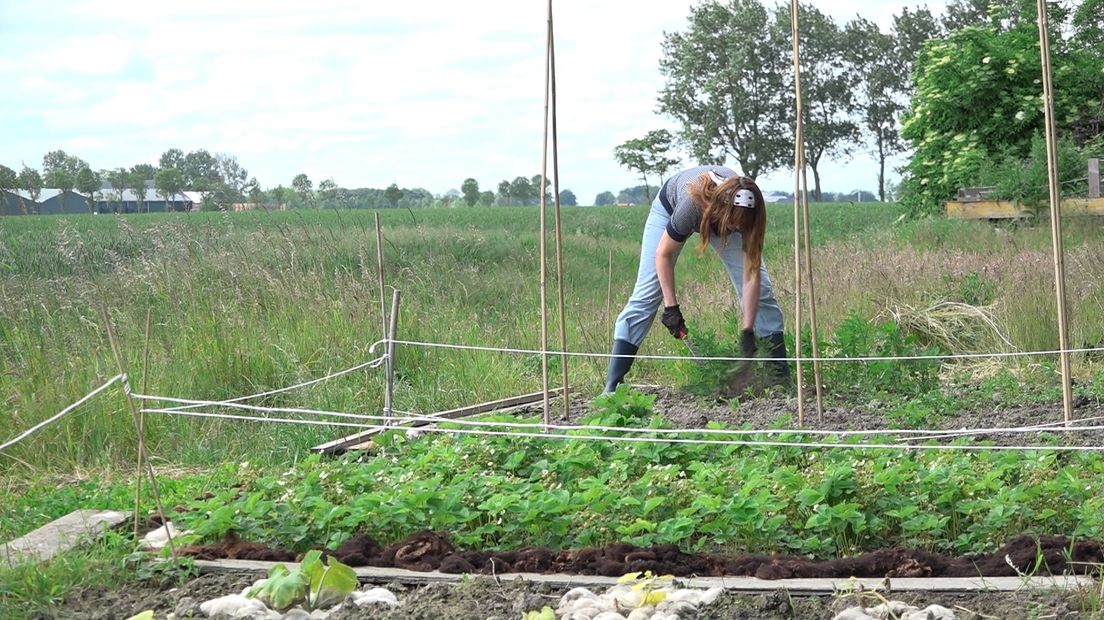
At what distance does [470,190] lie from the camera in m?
46.3

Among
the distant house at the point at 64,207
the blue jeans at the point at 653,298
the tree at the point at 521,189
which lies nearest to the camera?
the blue jeans at the point at 653,298

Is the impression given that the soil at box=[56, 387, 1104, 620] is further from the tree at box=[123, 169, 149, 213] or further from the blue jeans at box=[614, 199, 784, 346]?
the tree at box=[123, 169, 149, 213]

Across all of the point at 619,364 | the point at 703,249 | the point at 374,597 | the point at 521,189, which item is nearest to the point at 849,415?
the point at 703,249

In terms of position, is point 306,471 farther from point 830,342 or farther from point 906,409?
point 830,342

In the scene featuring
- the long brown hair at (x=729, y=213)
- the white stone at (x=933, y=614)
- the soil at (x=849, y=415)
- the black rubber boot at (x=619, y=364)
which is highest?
the long brown hair at (x=729, y=213)

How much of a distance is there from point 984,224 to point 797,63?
7.64 metres

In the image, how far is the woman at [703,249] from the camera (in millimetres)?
5605

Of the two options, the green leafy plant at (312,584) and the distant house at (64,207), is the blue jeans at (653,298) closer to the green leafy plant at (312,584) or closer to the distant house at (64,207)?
the green leafy plant at (312,584)

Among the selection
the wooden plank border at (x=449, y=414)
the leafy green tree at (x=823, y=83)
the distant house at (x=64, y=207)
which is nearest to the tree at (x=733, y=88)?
the leafy green tree at (x=823, y=83)

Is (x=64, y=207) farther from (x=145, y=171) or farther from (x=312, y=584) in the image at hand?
(x=312, y=584)

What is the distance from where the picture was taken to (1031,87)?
549 inches

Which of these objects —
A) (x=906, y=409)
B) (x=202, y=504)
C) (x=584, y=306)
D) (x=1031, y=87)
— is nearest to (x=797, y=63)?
(x=906, y=409)

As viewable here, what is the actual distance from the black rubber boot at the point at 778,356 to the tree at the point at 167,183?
11.8 meters

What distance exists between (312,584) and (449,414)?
2.88 metres
